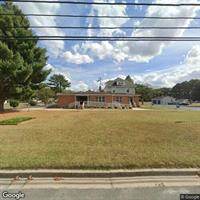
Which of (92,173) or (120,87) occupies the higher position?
(120,87)

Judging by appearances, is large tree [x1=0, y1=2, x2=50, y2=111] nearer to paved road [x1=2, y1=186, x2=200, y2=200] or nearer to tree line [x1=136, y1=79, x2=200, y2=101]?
paved road [x1=2, y1=186, x2=200, y2=200]

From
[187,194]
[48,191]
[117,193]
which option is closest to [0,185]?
[48,191]

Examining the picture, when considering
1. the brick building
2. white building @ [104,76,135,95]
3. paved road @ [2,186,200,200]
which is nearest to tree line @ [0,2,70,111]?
the brick building

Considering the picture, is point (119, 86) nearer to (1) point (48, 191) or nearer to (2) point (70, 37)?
(2) point (70, 37)

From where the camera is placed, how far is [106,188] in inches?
205

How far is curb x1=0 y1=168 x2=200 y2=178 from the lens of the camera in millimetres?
5852

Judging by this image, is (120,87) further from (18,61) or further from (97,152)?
(97,152)

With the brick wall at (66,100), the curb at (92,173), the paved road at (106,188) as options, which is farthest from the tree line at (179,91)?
the paved road at (106,188)

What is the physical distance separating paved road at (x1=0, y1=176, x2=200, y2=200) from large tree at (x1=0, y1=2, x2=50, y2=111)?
925 inches

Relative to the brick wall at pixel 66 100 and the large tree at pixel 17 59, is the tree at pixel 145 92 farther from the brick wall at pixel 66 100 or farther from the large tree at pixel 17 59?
the large tree at pixel 17 59

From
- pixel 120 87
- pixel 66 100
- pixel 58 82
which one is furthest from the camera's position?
pixel 58 82

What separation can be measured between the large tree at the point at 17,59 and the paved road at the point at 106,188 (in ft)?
77.1

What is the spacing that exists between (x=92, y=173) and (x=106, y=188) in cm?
77

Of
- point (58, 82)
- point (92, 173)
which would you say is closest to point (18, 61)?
point (92, 173)
